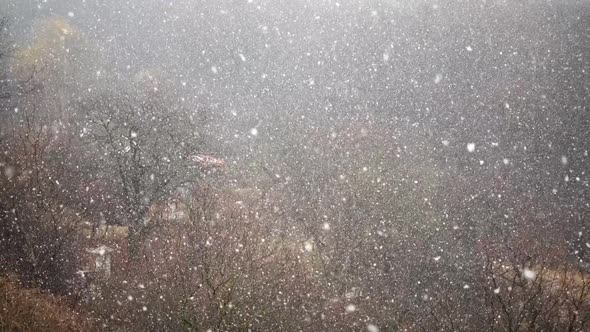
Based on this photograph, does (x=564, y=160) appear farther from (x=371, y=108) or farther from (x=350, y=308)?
(x=350, y=308)

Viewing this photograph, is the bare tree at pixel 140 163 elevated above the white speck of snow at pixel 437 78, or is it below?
below

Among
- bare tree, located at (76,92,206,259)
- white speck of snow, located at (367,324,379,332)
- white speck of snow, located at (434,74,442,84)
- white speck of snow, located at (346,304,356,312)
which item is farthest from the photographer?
white speck of snow, located at (434,74,442,84)

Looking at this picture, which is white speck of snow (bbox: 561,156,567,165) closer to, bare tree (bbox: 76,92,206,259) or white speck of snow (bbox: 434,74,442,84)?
white speck of snow (bbox: 434,74,442,84)

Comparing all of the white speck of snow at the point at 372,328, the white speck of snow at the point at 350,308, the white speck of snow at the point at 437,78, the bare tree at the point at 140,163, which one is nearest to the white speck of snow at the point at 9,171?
the bare tree at the point at 140,163

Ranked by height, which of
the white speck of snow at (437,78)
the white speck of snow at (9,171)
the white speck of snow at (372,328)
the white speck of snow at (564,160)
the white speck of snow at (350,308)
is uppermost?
the white speck of snow at (437,78)

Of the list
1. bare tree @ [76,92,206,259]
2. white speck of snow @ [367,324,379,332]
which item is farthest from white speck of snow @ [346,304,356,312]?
bare tree @ [76,92,206,259]

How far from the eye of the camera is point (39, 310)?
1107cm

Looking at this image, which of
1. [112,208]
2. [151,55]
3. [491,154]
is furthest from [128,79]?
[491,154]

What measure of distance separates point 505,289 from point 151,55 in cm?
3736

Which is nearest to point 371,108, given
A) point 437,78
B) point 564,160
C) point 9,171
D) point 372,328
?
point 437,78

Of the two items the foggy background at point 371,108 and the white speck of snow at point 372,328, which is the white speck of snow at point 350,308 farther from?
the foggy background at point 371,108

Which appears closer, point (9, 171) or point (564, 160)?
point (9, 171)

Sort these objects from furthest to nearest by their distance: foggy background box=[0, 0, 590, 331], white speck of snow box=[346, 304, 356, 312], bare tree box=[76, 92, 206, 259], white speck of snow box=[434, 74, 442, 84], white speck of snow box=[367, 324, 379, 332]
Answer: white speck of snow box=[434, 74, 442, 84] < foggy background box=[0, 0, 590, 331] < bare tree box=[76, 92, 206, 259] < white speck of snow box=[346, 304, 356, 312] < white speck of snow box=[367, 324, 379, 332]

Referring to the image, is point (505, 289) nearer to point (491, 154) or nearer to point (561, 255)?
point (561, 255)
